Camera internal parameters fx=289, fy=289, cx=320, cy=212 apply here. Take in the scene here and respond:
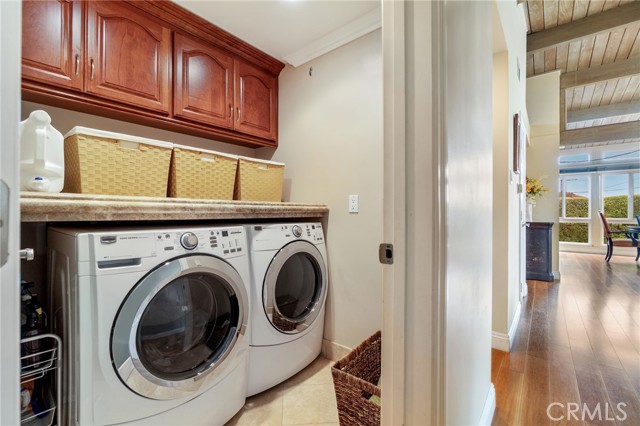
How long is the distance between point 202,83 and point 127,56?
1.47 feet

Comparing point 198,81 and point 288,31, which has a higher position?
point 288,31

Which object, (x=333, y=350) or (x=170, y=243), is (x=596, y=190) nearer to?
(x=333, y=350)

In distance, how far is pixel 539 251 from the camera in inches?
159

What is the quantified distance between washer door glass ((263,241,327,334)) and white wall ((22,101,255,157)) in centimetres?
121

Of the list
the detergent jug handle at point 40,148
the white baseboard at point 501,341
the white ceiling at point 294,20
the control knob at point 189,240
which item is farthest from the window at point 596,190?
the detergent jug handle at point 40,148

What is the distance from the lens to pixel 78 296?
0.97 metres

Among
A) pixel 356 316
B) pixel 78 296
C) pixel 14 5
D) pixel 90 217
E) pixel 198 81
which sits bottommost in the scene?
pixel 356 316

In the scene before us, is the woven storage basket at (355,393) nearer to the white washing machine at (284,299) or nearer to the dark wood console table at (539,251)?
the white washing machine at (284,299)

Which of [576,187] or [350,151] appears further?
[576,187]

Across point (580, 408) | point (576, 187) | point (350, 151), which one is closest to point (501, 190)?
point (350, 151)

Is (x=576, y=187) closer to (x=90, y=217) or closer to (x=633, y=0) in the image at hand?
(x=633, y=0)

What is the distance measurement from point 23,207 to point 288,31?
1.79 metres

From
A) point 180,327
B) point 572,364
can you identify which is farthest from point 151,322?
point 572,364

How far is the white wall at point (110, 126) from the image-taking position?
1.65 metres
